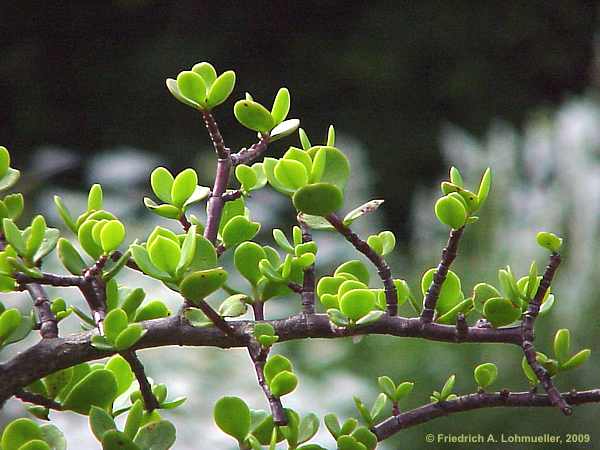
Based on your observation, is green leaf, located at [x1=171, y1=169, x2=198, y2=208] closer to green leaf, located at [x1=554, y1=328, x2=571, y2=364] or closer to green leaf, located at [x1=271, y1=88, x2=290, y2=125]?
green leaf, located at [x1=271, y1=88, x2=290, y2=125]

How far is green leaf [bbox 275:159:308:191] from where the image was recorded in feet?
1.24

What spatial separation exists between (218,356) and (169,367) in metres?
0.15

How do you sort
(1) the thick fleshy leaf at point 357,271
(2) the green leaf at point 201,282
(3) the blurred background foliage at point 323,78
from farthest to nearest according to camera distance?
(3) the blurred background foliage at point 323,78, (1) the thick fleshy leaf at point 357,271, (2) the green leaf at point 201,282

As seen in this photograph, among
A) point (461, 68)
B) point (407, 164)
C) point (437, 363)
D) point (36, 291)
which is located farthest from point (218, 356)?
point (461, 68)

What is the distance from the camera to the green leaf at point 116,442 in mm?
367

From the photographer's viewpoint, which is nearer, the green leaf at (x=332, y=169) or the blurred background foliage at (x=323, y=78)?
the green leaf at (x=332, y=169)

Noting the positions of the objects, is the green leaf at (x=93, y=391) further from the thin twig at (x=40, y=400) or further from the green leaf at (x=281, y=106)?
the green leaf at (x=281, y=106)

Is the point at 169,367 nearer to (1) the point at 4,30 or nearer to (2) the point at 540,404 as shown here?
(2) the point at 540,404

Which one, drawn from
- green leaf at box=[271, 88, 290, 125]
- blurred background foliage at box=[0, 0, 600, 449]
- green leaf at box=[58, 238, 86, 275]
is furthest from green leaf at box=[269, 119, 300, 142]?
blurred background foliage at box=[0, 0, 600, 449]

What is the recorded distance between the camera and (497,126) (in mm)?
3428

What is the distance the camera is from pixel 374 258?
0.40 metres

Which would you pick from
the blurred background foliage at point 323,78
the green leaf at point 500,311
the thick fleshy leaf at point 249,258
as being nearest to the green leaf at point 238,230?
the thick fleshy leaf at point 249,258

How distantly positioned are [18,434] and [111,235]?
0.10 meters

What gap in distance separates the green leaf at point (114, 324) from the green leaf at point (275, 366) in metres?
0.07
